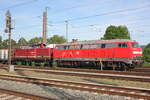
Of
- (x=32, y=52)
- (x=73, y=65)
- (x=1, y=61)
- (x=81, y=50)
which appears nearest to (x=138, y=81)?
(x=81, y=50)

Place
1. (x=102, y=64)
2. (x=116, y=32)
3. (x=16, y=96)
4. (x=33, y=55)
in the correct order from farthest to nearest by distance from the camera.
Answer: (x=116, y=32), (x=33, y=55), (x=102, y=64), (x=16, y=96)

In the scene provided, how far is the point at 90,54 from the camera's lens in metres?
23.6

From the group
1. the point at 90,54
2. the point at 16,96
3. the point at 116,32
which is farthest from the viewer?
the point at 116,32

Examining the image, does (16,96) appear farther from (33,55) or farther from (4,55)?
(4,55)

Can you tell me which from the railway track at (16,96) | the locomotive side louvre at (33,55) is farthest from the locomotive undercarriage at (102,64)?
the railway track at (16,96)

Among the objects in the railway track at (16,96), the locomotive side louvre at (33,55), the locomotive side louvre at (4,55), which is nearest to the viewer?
the railway track at (16,96)

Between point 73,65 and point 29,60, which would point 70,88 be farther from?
point 29,60

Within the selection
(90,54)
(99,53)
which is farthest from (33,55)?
(99,53)

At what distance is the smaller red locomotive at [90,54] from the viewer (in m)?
20.7

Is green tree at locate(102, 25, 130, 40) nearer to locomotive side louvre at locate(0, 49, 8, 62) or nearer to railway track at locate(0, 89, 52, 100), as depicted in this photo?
locomotive side louvre at locate(0, 49, 8, 62)

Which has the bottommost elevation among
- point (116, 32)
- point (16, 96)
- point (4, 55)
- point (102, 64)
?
point (16, 96)

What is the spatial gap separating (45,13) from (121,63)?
26.4m

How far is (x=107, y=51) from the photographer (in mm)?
22047

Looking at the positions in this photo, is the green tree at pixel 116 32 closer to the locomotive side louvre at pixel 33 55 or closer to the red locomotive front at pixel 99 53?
the locomotive side louvre at pixel 33 55
